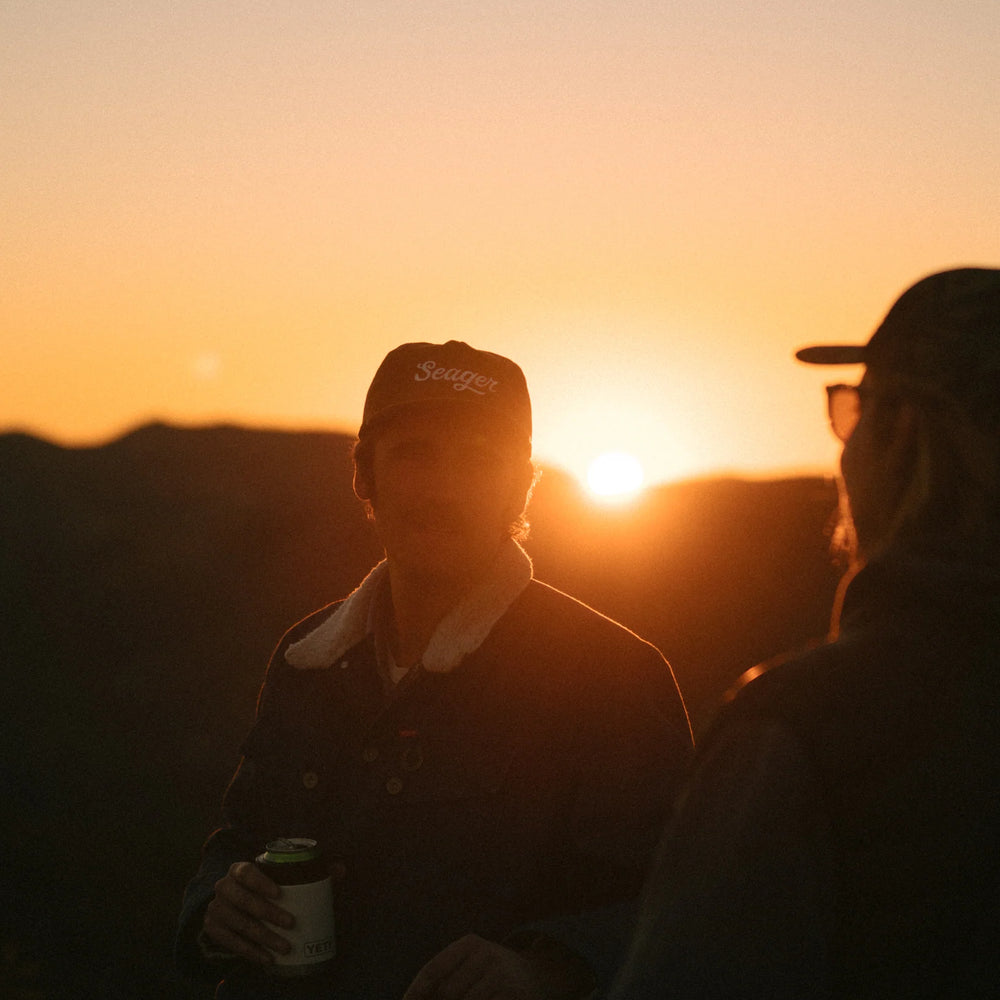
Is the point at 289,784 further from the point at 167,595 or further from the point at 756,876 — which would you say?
the point at 167,595

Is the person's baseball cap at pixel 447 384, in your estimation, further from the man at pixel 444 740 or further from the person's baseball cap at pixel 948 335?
the person's baseball cap at pixel 948 335

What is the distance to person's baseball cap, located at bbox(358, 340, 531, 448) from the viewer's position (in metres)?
3.11

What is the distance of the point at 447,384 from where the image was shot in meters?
3.11

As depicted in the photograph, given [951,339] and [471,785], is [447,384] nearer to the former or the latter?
[471,785]

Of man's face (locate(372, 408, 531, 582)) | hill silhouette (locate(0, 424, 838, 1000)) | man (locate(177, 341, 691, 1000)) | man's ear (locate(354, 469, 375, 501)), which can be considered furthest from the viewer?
hill silhouette (locate(0, 424, 838, 1000))

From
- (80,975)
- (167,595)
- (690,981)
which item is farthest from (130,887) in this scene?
(690,981)

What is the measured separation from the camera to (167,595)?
47.6 feet

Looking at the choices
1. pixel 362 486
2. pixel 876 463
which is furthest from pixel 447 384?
pixel 876 463

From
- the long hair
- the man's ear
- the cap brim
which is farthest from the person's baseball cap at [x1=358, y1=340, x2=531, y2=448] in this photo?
the long hair

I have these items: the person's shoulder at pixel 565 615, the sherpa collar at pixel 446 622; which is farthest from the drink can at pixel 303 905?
the person's shoulder at pixel 565 615

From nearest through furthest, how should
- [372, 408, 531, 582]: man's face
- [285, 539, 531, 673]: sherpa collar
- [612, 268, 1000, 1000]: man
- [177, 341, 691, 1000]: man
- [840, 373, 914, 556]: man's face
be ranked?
[612, 268, 1000, 1000]: man < [840, 373, 914, 556]: man's face < [177, 341, 691, 1000]: man < [285, 539, 531, 673]: sherpa collar < [372, 408, 531, 582]: man's face

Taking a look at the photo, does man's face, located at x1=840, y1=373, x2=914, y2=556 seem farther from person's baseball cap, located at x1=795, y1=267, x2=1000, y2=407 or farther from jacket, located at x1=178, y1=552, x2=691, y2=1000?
A: jacket, located at x1=178, y1=552, x2=691, y2=1000

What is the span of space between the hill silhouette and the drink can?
212 inches

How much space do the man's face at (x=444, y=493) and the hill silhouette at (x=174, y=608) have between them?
533cm
